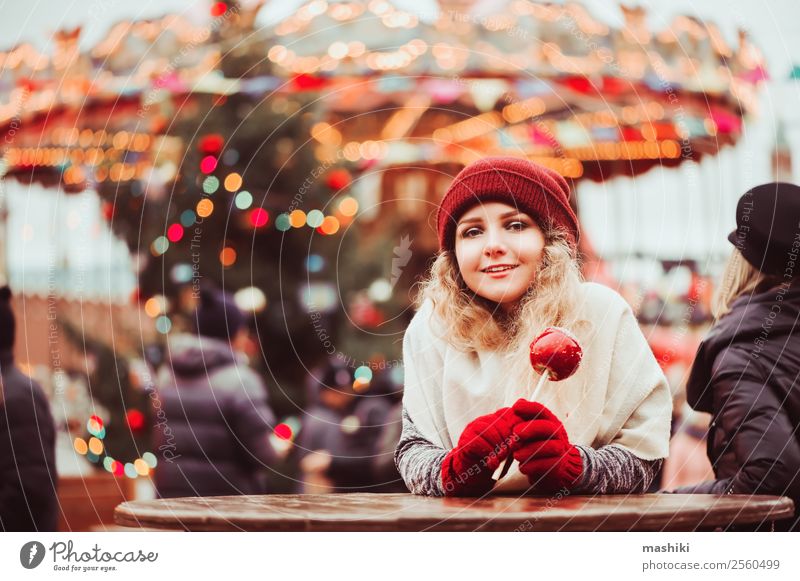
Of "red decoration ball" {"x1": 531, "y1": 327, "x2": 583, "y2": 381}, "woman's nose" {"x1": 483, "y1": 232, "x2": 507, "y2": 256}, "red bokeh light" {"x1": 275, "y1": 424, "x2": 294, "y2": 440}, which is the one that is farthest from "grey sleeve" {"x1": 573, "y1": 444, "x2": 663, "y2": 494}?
"red bokeh light" {"x1": 275, "y1": 424, "x2": 294, "y2": 440}

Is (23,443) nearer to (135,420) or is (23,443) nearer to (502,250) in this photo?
(135,420)

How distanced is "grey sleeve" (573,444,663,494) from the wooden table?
0.03 m

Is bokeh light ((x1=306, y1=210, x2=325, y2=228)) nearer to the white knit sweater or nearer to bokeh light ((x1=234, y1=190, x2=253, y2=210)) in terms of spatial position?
bokeh light ((x1=234, y1=190, x2=253, y2=210))

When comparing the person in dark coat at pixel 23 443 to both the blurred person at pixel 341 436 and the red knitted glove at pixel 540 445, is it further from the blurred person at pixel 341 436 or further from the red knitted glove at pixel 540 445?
the red knitted glove at pixel 540 445

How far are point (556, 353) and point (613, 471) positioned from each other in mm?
212

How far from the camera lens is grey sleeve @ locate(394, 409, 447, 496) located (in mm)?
1354

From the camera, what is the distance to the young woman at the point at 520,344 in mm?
1388

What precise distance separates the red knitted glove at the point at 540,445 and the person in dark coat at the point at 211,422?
35.6 inches

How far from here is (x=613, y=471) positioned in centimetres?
133

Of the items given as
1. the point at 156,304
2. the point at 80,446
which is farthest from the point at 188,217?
the point at 80,446

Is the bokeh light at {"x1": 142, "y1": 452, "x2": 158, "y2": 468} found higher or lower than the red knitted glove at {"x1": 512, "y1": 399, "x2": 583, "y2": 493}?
lower
